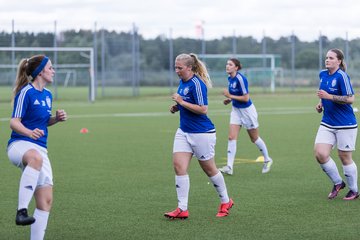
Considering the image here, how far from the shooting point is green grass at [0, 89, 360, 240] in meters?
9.20

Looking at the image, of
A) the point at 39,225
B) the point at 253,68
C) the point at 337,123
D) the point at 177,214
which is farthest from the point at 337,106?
the point at 253,68

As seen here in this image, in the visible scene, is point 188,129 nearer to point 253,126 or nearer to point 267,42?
point 253,126

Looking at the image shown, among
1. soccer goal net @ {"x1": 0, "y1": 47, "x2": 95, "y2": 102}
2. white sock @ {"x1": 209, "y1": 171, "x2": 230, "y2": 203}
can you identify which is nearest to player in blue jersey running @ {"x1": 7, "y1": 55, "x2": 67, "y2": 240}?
white sock @ {"x1": 209, "y1": 171, "x2": 230, "y2": 203}

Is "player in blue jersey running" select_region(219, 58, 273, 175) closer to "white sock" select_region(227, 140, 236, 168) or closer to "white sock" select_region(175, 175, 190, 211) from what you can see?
"white sock" select_region(227, 140, 236, 168)

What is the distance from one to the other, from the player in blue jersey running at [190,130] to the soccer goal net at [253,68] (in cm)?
4209

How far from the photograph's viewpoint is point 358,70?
5503cm

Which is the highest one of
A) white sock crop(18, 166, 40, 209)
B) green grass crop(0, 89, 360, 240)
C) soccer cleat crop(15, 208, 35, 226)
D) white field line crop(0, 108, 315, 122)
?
white sock crop(18, 166, 40, 209)

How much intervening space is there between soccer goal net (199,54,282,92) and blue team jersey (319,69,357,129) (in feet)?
134

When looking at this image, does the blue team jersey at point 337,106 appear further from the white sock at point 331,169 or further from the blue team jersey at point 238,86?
the blue team jersey at point 238,86

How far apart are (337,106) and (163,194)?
2.79 meters

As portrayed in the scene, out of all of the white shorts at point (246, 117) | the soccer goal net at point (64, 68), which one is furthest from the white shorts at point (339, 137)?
the soccer goal net at point (64, 68)

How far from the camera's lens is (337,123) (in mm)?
11320

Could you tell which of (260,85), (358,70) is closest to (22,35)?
(260,85)

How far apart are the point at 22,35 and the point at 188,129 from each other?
115ft
